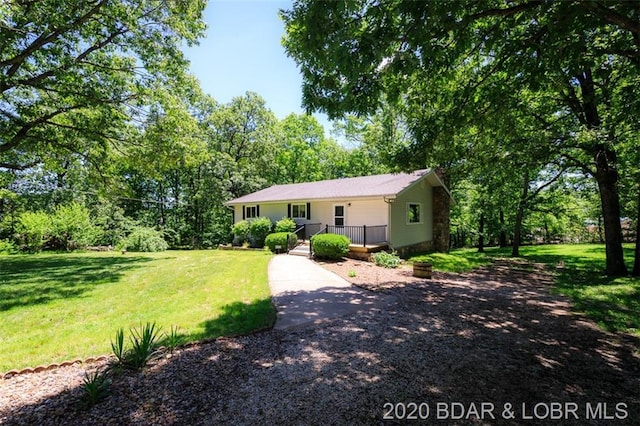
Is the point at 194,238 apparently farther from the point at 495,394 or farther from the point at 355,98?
the point at 495,394

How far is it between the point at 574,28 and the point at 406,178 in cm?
1175

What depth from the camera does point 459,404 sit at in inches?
118

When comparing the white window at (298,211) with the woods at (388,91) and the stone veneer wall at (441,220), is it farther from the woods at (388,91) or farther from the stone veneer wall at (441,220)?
the stone veneer wall at (441,220)

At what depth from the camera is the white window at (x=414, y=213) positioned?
15845mm

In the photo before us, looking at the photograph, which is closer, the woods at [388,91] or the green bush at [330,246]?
the woods at [388,91]

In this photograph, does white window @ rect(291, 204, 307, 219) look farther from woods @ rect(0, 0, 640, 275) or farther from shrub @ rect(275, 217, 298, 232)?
woods @ rect(0, 0, 640, 275)

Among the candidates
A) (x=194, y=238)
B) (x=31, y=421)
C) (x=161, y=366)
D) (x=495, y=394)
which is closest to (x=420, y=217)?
(x=495, y=394)

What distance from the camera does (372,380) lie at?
3.42 meters

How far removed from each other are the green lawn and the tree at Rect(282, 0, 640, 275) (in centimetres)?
442

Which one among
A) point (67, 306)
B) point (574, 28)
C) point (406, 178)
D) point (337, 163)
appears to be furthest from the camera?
point (337, 163)

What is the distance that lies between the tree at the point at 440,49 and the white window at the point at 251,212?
53.7 feet

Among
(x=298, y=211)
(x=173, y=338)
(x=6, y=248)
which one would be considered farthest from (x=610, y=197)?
(x=6, y=248)

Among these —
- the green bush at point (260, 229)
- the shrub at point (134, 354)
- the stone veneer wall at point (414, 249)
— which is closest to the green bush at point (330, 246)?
the stone veneer wall at point (414, 249)

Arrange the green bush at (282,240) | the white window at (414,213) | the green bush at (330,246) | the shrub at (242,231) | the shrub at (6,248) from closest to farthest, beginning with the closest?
the green bush at (330,246) → the green bush at (282,240) → the white window at (414,213) → the shrub at (6,248) → the shrub at (242,231)
